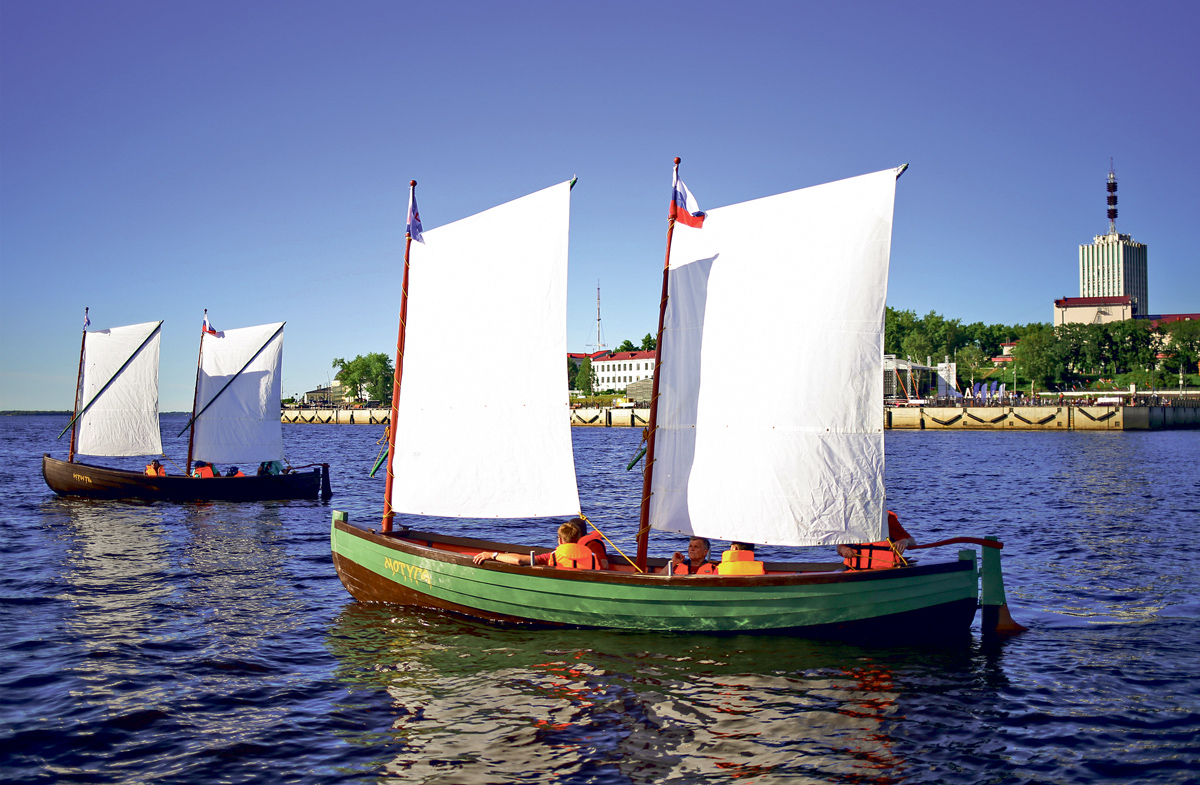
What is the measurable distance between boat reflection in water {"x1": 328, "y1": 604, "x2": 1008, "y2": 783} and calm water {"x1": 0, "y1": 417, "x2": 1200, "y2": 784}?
5 cm

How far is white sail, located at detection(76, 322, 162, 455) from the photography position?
3912 centimetres

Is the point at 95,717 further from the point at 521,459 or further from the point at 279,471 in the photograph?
Answer: the point at 279,471

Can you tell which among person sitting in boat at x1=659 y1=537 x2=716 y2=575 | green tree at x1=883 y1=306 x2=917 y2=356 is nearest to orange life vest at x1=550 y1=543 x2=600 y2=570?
person sitting in boat at x1=659 y1=537 x2=716 y2=575

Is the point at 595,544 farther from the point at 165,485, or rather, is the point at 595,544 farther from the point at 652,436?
the point at 165,485

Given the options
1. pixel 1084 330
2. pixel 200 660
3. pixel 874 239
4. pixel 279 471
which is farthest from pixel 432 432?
pixel 1084 330

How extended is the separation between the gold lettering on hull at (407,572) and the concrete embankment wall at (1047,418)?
111007mm

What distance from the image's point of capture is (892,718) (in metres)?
11.6

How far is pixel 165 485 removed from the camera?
120ft

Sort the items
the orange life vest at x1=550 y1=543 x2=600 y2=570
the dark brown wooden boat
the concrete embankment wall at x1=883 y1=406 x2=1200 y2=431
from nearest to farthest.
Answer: the orange life vest at x1=550 y1=543 x2=600 y2=570 < the dark brown wooden boat < the concrete embankment wall at x1=883 y1=406 x2=1200 y2=431

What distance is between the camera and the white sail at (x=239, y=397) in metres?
37.6

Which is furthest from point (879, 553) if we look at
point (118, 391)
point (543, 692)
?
point (118, 391)

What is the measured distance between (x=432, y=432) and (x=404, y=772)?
8.27 m

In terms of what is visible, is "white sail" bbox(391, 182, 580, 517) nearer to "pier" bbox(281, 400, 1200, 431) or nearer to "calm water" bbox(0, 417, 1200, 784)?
"calm water" bbox(0, 417, 1200, 784)

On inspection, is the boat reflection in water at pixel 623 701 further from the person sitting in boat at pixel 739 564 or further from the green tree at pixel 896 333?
the green tree at pixel 896 333
